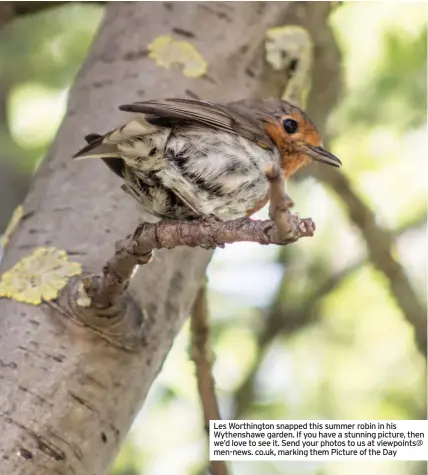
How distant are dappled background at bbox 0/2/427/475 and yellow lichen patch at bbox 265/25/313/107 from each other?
0.26 metres

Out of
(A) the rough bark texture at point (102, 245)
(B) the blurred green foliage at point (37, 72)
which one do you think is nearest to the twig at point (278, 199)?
(A) the rough bark texture at point (102, 245)

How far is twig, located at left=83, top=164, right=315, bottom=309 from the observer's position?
0.99m

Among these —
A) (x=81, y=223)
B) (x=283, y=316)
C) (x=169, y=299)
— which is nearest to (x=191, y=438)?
(x=283, y=316)

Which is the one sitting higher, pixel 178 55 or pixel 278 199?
pixel 178 55

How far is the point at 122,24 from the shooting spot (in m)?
1.97

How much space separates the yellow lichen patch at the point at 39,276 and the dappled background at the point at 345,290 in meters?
0.68

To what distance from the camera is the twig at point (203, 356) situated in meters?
1.73

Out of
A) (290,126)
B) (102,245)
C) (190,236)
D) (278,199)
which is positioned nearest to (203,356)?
(102,245)

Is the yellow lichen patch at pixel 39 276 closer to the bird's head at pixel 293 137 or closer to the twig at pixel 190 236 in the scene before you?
the twig at pixel 190 236

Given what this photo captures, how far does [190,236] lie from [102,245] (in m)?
0.35

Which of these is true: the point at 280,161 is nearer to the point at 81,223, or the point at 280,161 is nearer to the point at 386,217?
the point at 81,223

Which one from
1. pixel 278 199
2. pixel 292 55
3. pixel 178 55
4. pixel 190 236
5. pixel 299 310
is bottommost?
pixel 278 199

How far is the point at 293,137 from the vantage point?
1714 millimetres

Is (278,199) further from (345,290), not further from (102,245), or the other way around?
(345,290)
